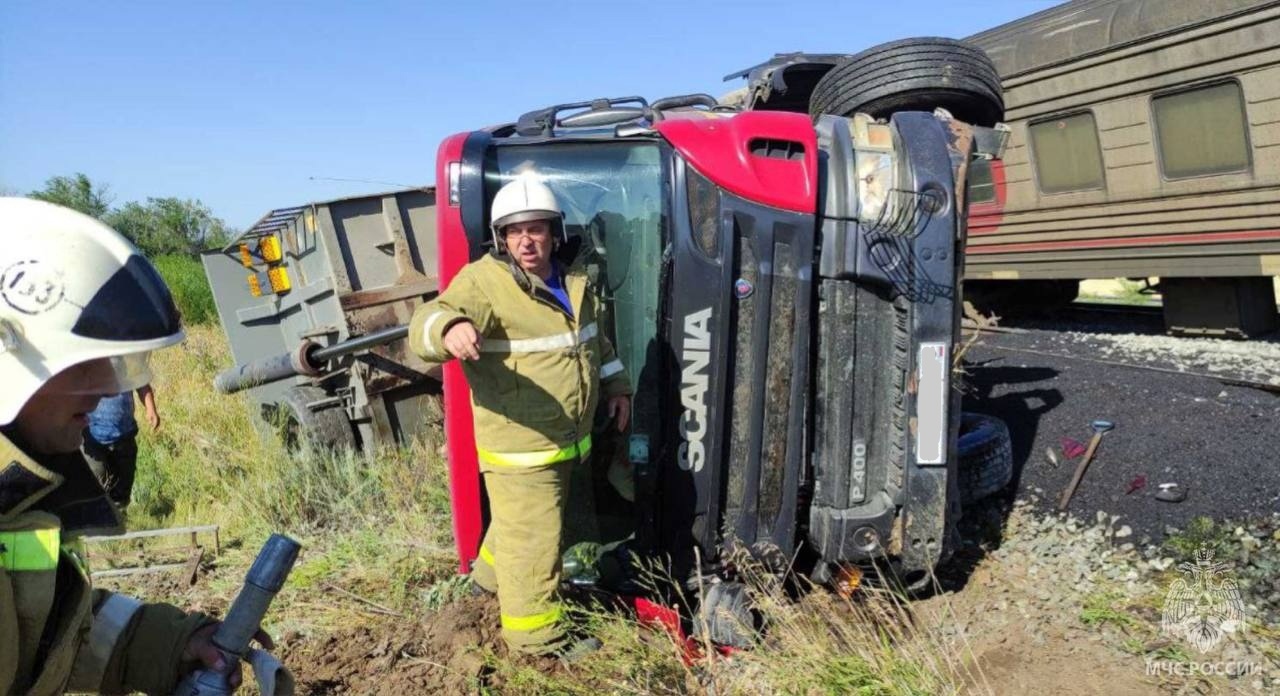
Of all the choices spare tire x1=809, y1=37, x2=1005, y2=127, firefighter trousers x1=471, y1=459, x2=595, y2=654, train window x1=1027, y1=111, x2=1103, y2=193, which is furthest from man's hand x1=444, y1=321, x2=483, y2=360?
train window x1=1027, y1=111, x2=1103, y2=193

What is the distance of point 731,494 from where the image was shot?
3.18 metres

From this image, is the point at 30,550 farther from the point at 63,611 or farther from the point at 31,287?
the point at 31,287

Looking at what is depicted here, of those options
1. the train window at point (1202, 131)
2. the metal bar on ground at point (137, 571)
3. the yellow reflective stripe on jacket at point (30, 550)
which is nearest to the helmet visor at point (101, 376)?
the yellow reflective stripe on jacket at point (30, 550)

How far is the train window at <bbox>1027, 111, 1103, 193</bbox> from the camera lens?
809 cm

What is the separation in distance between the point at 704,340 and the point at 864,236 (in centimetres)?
68

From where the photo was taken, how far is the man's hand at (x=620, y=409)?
3.14 m

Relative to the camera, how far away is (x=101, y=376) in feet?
5.04

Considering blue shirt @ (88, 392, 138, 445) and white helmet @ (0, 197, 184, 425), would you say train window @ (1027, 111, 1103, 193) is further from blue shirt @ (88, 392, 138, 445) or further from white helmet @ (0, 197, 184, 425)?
white helmet @ (0, 197, 184, 425)

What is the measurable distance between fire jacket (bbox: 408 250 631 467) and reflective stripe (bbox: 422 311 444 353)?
14 cm

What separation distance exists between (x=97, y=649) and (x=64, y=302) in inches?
32.7

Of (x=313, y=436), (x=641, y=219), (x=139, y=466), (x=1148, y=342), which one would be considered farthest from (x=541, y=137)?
(x=1148, y=342)

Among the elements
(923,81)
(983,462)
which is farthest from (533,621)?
(923,81)

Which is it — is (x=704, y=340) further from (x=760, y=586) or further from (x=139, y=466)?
(x=139, y=466)

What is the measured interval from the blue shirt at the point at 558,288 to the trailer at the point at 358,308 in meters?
2.44
